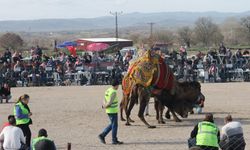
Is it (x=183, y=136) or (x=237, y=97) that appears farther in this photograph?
(x=237, y=97)

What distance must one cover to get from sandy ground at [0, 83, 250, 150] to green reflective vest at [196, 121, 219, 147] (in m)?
3.06

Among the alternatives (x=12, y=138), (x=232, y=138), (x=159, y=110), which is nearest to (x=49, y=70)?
(x=159, y=110)

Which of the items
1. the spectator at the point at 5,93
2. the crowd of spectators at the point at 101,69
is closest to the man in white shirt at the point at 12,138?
the spectator at the point at 5,93

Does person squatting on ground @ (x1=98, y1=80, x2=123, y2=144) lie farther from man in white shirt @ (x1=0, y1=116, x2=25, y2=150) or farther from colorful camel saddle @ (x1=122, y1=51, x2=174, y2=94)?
man in white shirt @ (x1=0, y1=116, x2=25, y2=150)

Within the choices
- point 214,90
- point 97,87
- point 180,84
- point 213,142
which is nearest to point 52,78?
point 97,87

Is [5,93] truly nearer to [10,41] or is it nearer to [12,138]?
[12,138]

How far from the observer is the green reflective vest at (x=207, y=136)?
42.3ft

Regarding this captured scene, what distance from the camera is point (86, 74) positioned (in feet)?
123

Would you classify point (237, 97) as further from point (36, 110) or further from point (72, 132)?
point (72, 132)

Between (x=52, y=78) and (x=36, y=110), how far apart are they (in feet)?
40.6

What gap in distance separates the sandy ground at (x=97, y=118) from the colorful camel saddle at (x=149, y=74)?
1.35m

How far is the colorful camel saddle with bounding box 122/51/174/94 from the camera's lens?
785 inches

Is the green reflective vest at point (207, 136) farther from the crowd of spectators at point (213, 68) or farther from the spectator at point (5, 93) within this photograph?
the crowd of spectators at point (213, 68)

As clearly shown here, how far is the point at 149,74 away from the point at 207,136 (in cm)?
721
